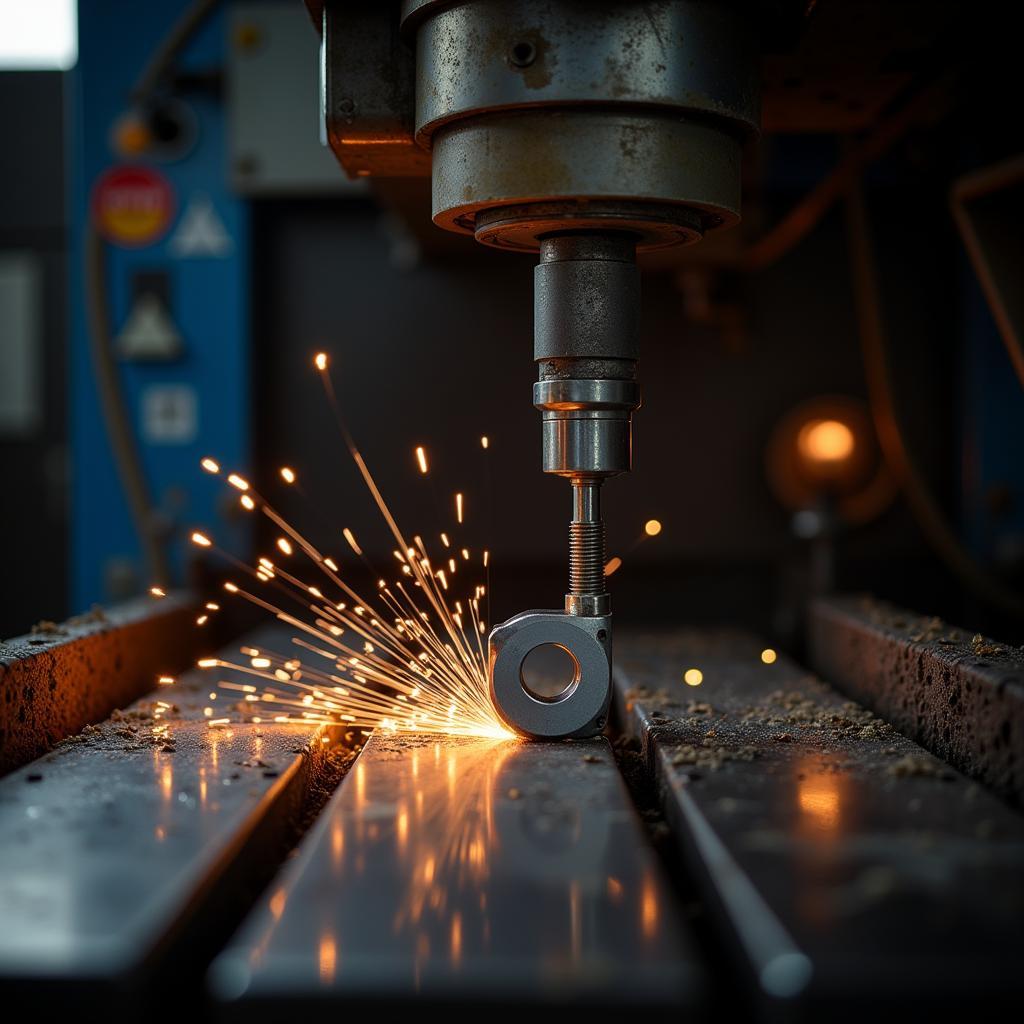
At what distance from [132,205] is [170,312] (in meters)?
0.22

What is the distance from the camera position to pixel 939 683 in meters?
1.35

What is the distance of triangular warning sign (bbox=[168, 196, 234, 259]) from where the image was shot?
250 centimetres

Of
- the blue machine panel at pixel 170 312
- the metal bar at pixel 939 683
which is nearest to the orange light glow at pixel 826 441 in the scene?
the metal bar at pixel 939 683

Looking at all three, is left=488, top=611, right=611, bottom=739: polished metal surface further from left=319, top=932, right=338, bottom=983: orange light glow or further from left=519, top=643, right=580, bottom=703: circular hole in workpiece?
left=319, top=932, right=338, bottom=983: orange light glow

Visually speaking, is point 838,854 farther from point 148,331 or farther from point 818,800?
point 148,331

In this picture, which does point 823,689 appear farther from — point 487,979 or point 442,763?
point 487,979

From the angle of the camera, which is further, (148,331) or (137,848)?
(148,331)

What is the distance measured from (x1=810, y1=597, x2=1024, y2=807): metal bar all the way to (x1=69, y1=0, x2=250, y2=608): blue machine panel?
4.20 ft

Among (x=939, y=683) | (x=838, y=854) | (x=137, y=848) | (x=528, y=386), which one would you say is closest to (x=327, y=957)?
(x=137, y=848)

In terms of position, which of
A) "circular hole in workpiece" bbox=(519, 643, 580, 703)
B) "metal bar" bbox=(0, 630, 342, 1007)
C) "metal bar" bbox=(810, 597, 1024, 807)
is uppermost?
"metal bar" bbox=(810, 597, 1024, 807)

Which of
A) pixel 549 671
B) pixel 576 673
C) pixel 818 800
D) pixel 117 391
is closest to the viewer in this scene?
pixel 818 800

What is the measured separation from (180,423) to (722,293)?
1137mm

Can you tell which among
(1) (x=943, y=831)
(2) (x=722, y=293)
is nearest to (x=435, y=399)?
(2) (x=722, y=293)

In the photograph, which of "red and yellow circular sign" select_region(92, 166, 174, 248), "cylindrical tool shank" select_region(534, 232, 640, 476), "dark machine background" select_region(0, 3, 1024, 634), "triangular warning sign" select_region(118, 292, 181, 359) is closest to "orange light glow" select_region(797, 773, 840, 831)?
"cylindrical tool shank" select_region(534, 232, 640, 476)
